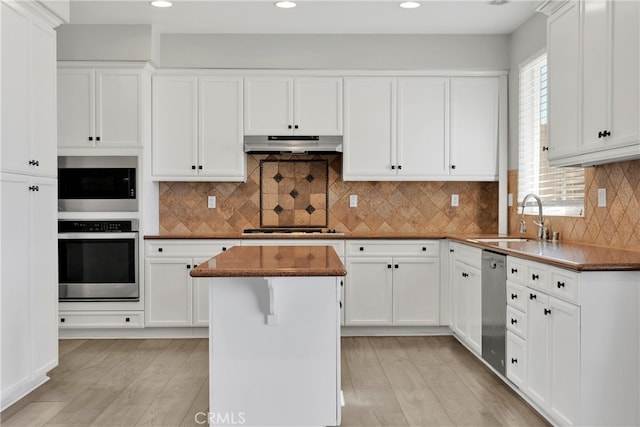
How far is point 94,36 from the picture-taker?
15.4 feet

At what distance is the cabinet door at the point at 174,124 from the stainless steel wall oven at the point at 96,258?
617 mm

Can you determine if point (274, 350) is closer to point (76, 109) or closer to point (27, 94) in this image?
point (27, 94)

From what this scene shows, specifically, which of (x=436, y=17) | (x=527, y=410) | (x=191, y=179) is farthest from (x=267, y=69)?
(x=527, y=410)

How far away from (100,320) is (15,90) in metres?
2.29

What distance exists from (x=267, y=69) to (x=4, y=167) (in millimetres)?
2539

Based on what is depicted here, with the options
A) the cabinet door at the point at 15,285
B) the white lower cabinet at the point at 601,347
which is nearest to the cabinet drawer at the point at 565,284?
the white lower cabinet at the point at 601,347

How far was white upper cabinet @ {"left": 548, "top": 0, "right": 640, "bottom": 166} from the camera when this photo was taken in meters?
2.68

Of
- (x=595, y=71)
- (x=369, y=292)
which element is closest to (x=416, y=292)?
(x=369, y=292)

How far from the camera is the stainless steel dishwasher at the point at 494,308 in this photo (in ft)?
11.4

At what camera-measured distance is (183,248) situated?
188 inches

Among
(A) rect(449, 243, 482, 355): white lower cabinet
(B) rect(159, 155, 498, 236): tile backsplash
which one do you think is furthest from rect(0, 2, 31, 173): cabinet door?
(A) rect(449, 243, 482, 355): white lower cabinet

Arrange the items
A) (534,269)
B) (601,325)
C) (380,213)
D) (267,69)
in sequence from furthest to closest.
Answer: (380,213) < (267,69) < (534,269) < (601,325)

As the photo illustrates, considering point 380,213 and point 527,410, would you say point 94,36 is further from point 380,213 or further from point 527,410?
point 527,410
